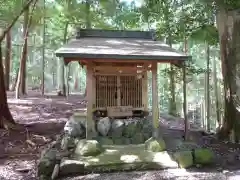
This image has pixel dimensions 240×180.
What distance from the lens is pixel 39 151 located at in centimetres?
783

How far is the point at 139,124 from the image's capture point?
7.88 m

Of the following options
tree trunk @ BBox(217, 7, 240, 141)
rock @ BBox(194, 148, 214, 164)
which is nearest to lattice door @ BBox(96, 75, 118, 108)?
rock @ BBox(194, 148, 214, 164)

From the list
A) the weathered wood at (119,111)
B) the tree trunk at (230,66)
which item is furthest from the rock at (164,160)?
the tree trunk at (230,66)

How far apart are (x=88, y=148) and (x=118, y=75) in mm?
2516

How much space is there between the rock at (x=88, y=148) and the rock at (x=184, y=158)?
73.7 inches

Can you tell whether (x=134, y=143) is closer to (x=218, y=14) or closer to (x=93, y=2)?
(x=218, y=14)

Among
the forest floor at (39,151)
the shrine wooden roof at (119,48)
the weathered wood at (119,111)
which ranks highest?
the shrine wooden roof at (119,48)

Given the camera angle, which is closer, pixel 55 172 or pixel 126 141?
pixel 55 172

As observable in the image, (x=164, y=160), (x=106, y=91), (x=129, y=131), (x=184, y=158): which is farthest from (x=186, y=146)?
(x=106, y=91)

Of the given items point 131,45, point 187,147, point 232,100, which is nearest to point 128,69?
point 131,45

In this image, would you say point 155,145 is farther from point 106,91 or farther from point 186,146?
point 106,91

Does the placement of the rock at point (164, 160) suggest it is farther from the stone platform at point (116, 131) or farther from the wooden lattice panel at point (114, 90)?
the wooden lattice panel at point (114, 90)

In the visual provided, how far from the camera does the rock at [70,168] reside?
5898 millimetres

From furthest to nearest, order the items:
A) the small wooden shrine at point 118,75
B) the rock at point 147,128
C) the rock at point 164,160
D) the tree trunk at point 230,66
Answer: the tree trunk at point 230,66 → the rock at point 147,128 → the small wooden shrine at point 118,75 → the rock at point 164,160
